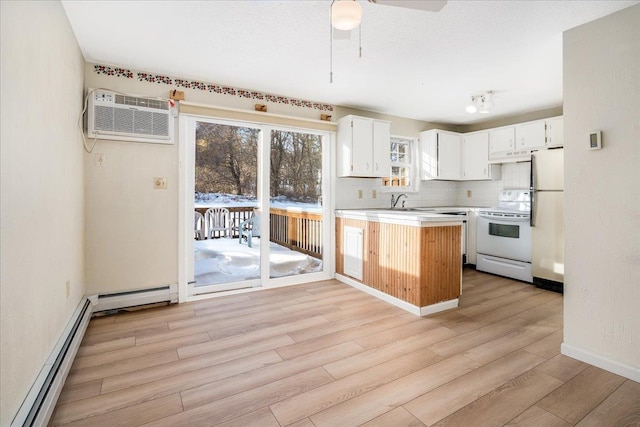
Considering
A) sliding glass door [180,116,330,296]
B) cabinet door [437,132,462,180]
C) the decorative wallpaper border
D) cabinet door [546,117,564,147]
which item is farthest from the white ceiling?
cabinet door [437,132,462,180]

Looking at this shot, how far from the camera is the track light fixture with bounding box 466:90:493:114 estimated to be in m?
3.79

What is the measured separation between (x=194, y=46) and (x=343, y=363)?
9.01ft

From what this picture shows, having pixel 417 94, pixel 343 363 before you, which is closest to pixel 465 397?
pixel 343 363

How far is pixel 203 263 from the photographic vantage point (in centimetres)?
427

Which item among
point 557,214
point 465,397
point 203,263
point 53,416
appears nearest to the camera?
point 53,416

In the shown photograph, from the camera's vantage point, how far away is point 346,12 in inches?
62.4

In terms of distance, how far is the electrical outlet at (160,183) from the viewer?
3.25 meters

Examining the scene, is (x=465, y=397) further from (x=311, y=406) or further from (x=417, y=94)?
(x=417, y=94)

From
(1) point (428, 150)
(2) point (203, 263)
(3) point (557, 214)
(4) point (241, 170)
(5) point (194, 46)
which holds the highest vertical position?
(5) point (194, 46)

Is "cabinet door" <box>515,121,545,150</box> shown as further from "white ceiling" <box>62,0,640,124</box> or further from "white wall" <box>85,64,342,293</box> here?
"white wall" <box>85,64,342,293</box>

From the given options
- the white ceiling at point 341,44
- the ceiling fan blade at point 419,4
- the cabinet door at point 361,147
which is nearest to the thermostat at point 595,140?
the white ceiling at point 341,44

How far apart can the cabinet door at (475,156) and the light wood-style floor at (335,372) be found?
2.49 metres

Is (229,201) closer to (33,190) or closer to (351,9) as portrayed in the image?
(33,190)

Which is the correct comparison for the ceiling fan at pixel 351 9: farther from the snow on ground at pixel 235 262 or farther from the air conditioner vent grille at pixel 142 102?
the snow on ground at pixel 235 262
